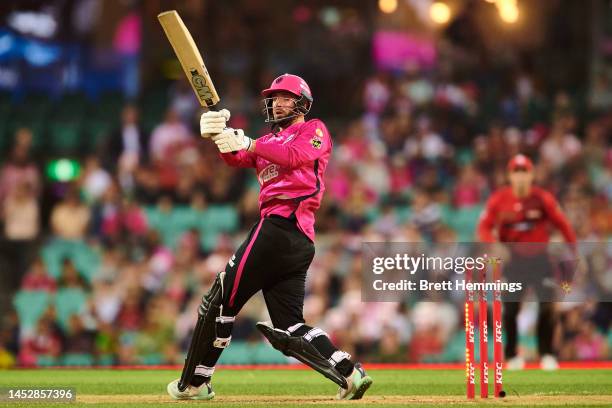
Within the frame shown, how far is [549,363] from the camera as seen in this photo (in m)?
12.0

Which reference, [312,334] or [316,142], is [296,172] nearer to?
[316,142]

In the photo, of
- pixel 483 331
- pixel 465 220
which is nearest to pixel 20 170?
pixel 465 220

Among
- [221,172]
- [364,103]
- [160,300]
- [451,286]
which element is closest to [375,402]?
[451,286]

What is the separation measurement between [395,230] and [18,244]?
16.1ft

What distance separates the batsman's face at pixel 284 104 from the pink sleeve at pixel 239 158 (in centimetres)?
37

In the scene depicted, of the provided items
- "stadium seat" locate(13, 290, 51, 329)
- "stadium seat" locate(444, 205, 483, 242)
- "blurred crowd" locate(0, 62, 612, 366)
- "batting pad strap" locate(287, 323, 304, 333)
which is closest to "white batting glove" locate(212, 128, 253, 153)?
"batting pad strap" locate(287, 323, 304, 333)

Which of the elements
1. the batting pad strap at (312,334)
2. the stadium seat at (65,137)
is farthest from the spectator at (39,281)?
the batting pad strap at (312,334)

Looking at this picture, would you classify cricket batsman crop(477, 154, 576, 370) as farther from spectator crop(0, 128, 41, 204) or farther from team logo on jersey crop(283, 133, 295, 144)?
spectator crop(0, 128, 41, 204)

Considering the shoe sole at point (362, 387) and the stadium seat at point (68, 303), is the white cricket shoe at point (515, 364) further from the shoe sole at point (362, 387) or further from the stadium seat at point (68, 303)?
the stadium seat at point (68, 303)

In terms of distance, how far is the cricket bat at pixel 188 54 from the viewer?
7.86m

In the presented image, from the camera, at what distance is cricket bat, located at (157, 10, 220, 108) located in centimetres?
786

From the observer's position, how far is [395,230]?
51.3ft

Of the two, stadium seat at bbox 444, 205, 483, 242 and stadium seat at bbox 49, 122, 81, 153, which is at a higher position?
stadium seat at bbox 49, 122, 81, 153

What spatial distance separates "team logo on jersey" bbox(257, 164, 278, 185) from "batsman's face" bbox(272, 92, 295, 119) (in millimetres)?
406
